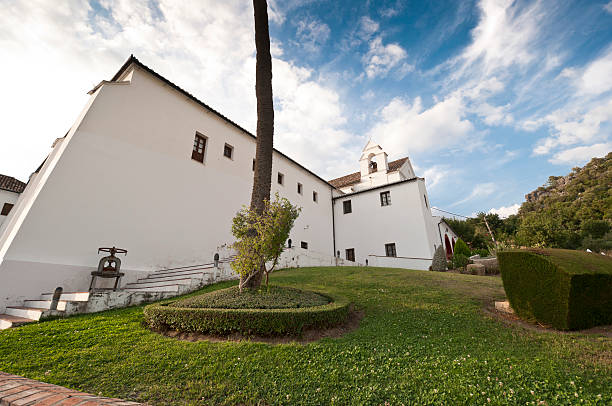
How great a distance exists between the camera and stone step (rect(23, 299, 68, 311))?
6129 millimetres

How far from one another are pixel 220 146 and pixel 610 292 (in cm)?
1501

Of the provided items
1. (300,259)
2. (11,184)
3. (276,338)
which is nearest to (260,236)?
(276,338)

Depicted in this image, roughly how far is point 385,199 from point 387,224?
2.12m

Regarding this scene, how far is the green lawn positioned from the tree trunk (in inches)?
150

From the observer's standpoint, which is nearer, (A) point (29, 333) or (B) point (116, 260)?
(A) point (29, 333)

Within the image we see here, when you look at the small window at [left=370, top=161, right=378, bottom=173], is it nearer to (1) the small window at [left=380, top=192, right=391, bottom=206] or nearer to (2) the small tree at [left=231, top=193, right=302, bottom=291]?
(1) the small window at [left=380, top=192, right=391, bottom=206]

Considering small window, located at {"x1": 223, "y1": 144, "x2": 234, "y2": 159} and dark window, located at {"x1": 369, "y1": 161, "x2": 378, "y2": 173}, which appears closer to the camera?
small window, located at {"x1": 223, "y1": 144, "x2": 234, "y2": 159}

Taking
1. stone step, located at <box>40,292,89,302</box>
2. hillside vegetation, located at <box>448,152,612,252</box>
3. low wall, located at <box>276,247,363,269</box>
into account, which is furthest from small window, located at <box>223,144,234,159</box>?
hillside vegetation, located at <box>448,152,612,252</box>

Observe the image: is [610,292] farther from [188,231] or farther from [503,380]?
[188,231]

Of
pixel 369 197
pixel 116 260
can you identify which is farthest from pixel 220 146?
pixel 369 197

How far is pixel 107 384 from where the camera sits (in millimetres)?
3023

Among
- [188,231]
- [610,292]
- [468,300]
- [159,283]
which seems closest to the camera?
[610,292]

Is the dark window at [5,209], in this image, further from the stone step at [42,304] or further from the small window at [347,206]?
the small window at [347,206]

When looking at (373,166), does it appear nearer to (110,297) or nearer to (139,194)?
(139,194)
